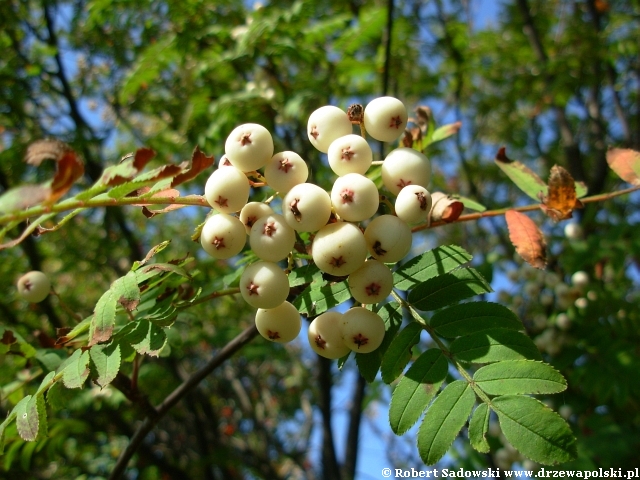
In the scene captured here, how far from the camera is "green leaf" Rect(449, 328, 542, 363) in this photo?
1.18 m

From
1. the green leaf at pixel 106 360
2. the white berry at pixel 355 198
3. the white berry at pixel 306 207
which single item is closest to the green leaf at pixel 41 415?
the green leaf at pixel 106 360

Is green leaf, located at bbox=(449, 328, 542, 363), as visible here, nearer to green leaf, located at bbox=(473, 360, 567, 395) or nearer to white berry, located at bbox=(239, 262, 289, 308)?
green leaf, located at bbox=(473, 360, 567, 395)

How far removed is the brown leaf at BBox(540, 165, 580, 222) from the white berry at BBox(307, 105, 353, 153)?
593mm

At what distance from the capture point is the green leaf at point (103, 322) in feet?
3.97

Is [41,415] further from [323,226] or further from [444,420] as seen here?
[444,420]

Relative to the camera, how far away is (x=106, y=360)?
1275mm

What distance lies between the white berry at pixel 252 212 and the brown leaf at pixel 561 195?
796 mm

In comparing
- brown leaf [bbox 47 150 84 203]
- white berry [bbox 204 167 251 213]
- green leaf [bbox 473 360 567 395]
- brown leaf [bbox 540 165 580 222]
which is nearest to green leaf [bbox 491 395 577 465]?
green leaf [bbox 473 360 567 395]

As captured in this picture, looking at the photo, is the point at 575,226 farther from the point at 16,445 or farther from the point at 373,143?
the point at 16,445

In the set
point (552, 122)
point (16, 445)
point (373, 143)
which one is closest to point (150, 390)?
point (16, 445)

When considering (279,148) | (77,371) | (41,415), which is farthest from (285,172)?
(279,148)

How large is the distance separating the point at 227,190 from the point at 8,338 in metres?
0.89

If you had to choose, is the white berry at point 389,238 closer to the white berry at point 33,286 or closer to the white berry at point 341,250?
the white berry at point 341,250

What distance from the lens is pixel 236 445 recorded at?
4.98 metres
